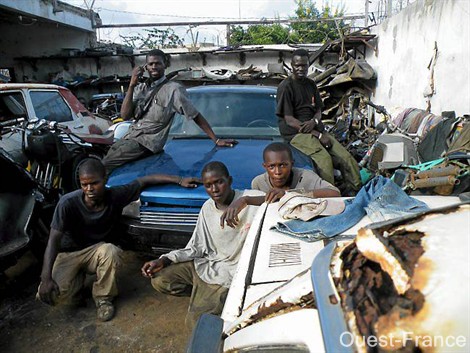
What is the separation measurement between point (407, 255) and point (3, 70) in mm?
18040

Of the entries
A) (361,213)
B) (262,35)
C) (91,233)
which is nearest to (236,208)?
(361,213)

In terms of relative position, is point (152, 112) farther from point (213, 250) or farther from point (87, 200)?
point (213, 250)

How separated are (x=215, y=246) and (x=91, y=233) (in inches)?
45.0

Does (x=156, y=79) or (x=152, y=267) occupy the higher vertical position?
(x=156, y=79)

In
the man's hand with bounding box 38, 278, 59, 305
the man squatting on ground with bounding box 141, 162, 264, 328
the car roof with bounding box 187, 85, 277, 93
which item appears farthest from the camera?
the car roof with bounding box 187, 85, 277, 93

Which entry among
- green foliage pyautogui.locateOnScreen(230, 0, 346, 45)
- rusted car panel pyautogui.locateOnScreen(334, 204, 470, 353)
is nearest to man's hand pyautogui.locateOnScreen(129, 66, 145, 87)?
rusted car panel pyautogui.locateOnScreen(334, 204, 470, 353)

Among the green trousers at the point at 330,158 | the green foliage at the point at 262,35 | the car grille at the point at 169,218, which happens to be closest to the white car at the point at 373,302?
the car grille at the point at 169,218

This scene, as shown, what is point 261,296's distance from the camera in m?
1.43

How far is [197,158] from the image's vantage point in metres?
3.55

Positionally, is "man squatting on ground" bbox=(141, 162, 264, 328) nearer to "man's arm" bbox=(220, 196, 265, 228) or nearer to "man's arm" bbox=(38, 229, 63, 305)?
"man's arm" bbox=(220, 196, 265, 228)

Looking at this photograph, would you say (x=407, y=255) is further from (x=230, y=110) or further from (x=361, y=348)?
(x=230, y=110)

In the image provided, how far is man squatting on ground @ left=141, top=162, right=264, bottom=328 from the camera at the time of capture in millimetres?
2652

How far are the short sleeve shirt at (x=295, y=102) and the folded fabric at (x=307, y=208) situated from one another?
1.98 meters

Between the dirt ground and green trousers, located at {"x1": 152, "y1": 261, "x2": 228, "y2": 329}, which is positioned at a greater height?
green trousers, located at {"x1": 152, "y1": 261, "x2": 228, "y2": 329}
